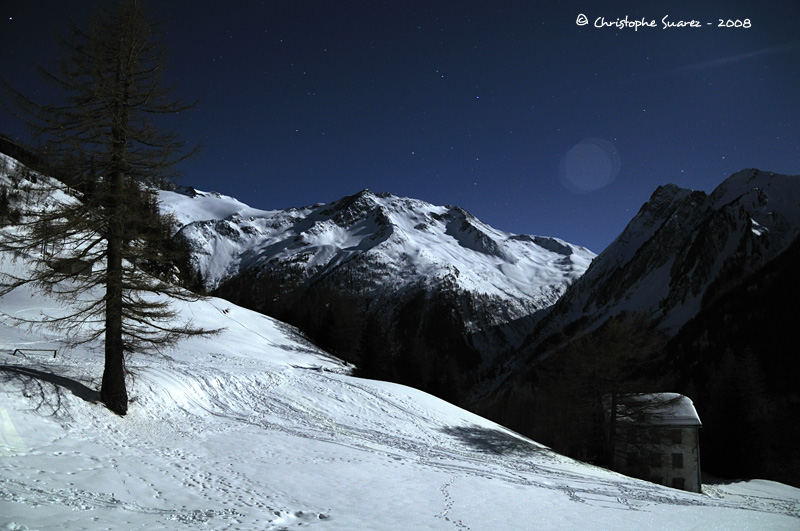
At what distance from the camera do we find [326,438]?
18297mm

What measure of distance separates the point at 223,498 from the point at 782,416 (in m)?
71.2

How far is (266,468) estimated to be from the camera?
13.2 metres

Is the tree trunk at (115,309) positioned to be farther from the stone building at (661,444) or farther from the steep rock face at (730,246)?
the steep rock face at (730,246)

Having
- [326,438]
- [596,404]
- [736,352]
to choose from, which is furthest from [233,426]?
[736,352]

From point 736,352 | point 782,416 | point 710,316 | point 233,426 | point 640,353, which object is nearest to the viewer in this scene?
point 233,426

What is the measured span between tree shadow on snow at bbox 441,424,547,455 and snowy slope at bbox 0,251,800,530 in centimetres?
16

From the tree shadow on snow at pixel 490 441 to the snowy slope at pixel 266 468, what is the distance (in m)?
0.16

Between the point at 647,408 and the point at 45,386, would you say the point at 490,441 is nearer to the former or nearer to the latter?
the point at 647,408

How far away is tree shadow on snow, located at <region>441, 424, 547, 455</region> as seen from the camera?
898 inches

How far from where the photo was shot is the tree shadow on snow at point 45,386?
511 inches

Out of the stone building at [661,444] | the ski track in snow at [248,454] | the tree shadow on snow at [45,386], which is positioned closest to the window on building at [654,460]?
the stone building at [661,444]

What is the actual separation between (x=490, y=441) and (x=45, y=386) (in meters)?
19.7

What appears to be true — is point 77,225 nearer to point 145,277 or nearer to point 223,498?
point 145,277

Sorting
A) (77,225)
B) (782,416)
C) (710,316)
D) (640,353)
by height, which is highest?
(710,316)
